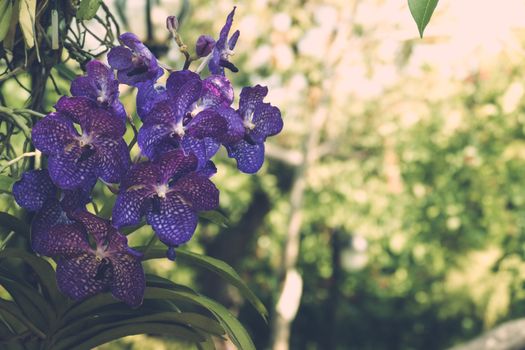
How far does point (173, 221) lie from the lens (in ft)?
2.40

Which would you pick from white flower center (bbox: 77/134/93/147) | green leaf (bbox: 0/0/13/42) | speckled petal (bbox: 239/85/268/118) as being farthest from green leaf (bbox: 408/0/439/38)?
green leaf (bbox: 0/0/13/42)

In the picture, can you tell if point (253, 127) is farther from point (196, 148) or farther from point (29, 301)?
point (29, 301)

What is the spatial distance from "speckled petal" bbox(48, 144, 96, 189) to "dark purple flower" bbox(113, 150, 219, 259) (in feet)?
0.14

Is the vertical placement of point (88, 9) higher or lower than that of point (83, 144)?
higher

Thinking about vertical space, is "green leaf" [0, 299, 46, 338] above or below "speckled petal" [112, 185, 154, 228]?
below

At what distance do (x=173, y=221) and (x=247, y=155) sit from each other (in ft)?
0.50

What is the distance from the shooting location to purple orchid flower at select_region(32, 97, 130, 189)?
28.7 inches

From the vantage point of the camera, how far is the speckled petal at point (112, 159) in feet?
2.40

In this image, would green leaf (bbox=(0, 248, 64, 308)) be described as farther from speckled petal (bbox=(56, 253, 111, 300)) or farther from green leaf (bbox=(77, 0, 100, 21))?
green leaf (bbox=(77, 0, 100, 21))

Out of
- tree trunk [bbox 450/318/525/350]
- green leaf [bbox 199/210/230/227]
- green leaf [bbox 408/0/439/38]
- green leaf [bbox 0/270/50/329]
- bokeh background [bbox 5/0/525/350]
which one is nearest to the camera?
green leaf [bbox 408/0/439/38]

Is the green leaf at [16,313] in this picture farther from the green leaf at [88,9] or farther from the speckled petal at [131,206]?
the green leaf at [88,9]

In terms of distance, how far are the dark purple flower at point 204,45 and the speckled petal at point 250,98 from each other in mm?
68

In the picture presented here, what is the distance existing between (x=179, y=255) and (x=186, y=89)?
0.22 m

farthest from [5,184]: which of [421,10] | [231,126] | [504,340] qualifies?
[504,340]
